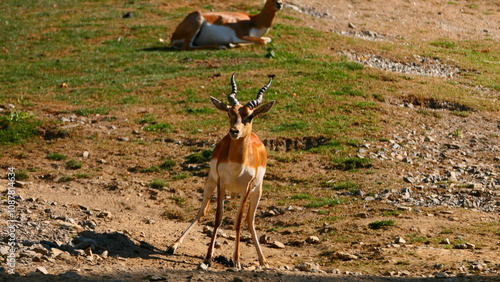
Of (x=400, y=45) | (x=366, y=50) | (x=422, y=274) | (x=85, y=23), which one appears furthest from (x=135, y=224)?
(x=85, y=23)

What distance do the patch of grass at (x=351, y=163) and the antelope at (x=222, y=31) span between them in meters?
9.13

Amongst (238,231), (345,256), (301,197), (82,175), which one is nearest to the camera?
(238,231)

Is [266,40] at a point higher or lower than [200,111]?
higher

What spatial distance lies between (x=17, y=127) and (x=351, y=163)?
653cm

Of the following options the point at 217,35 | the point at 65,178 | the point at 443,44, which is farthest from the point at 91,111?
the point at 443,44

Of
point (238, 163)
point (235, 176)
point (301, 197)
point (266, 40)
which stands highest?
point (238, 163)

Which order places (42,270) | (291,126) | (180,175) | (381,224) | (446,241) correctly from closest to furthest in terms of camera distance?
(42,270), (446,241), (381,224), (180,175), (291,126)

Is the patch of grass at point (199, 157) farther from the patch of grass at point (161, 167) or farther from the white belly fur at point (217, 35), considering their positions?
the white belly fur at point (217, 35)

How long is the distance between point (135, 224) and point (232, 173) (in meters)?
2.35

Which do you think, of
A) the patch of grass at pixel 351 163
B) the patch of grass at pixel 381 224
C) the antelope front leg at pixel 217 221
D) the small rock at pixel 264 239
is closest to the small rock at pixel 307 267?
the antelope front leg at pixel 217 221

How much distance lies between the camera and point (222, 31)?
21719mm

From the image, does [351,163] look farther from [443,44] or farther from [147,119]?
[443,44]

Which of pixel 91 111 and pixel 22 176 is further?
pixel 91 111

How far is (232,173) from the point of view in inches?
343
